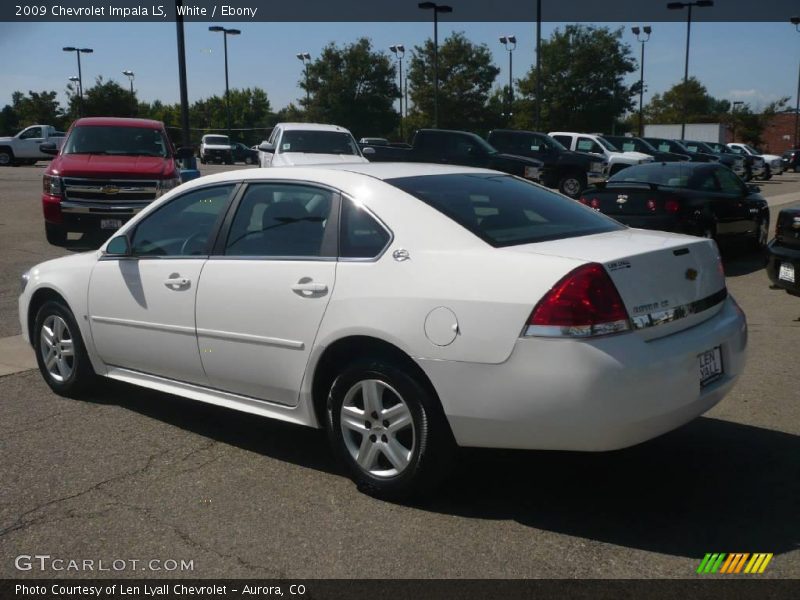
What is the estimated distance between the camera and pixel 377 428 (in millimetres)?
4012

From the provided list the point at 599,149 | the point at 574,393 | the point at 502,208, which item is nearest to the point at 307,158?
the point at 502,208

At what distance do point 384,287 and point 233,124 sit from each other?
92145 mm

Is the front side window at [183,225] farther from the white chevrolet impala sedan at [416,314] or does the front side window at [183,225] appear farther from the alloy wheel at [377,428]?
the alloy wheel at [377,428]

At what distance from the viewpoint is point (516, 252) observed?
379cm

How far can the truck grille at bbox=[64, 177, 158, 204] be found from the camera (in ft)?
43.7

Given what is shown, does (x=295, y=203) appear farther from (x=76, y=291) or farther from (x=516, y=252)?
(x=76, y=291)

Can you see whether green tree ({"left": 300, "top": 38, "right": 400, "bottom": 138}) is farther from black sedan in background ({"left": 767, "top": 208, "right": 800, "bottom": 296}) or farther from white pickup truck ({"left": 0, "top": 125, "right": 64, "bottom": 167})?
black sedan in background ({"left": 767, "top": 208, "right": 800, "bottom": 296})

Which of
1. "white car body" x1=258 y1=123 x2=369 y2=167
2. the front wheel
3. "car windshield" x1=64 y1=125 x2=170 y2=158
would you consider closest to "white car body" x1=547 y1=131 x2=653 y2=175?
"white car body" x1=258 y1=123 x2=369 y2=167

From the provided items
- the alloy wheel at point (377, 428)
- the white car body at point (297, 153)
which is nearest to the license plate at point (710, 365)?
the alloy wheel at point (377, 428)

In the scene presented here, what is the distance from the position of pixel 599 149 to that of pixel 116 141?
63.6ft

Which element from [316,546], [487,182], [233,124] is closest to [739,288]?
[487,182]

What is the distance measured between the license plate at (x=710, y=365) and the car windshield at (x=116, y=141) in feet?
39.9

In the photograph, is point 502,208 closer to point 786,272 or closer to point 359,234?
point 359,234

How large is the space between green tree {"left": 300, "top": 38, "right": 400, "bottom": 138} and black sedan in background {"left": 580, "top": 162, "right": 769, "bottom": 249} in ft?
199
